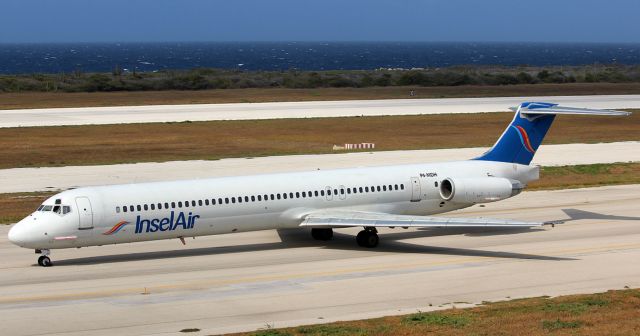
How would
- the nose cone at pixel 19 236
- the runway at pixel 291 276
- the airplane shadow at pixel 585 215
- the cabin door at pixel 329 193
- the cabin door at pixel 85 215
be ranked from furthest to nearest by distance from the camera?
the airplane shadow at pixel 585 215, the cabin door at pixel 329 193, the cabin door at pixel 85 215, the nose cone at pixel 19 236, the runway at pixel 291 276

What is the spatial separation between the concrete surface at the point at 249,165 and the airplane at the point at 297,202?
17.2 m

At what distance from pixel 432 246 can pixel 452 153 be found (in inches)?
1020

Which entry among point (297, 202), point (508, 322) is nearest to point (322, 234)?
point (297, 202)

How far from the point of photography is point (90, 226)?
100 feet

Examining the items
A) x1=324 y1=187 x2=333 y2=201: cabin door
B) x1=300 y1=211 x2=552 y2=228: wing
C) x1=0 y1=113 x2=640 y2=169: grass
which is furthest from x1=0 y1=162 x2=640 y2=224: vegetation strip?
x1=300 y1=211 x2=552 y2=228: wing

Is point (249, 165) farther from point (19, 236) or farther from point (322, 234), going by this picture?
point (19, 236)

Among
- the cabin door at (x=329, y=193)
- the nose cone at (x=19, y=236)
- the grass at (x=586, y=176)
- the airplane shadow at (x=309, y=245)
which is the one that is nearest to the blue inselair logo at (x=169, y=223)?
the airplane shadow at (x=309, y=245)

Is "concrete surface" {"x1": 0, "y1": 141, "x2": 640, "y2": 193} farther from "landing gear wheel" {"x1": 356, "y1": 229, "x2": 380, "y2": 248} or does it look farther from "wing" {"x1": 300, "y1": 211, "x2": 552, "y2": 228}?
"landing gear wheel" {"x1": 356, "y1": 229, "x2": 380, "y2": 248}

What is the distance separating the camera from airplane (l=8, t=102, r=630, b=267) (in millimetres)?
30688

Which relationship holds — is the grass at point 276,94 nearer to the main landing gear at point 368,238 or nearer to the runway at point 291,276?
the runway at point 291,276

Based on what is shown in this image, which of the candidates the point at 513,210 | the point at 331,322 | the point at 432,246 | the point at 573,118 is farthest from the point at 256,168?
the point at 573,118

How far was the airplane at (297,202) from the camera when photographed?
101 feet

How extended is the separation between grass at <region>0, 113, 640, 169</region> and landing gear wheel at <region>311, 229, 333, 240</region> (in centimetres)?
2392

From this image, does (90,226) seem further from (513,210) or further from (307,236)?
(513,210)
